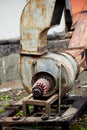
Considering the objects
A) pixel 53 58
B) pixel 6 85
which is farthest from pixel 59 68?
pixel 6 85

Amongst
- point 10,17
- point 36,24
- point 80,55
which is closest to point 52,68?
point 80,55

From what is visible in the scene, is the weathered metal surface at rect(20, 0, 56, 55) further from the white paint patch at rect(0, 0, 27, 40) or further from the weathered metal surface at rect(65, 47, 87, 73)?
the white paint patch at rect(0, 0, 27, 40)

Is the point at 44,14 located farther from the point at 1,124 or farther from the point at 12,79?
the point at 12,79

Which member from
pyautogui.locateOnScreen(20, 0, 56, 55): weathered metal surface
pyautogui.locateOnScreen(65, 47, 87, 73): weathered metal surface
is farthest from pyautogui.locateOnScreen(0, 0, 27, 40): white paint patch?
pyautogui.locateOnScreen(65, 47, 87, 73): weathered metal surface

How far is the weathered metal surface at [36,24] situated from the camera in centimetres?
562

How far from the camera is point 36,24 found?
18.6 feet

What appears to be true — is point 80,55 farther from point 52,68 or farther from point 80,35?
point 52,68

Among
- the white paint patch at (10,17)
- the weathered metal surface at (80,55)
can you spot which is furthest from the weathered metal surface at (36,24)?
the white paint patch at (10,17)

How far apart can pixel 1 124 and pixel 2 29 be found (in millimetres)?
5198

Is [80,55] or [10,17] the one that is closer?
[80,55]

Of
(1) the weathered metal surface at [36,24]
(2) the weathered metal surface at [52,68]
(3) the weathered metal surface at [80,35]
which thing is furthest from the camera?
(3) the weathered metal surface at [80,35]

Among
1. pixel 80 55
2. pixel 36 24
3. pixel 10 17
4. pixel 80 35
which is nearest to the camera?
pixel 36 24

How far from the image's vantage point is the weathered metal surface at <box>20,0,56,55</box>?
221 inches

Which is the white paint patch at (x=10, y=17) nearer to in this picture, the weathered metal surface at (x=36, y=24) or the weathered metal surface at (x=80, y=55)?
the weathered metal surface at (x=36, y=24)
